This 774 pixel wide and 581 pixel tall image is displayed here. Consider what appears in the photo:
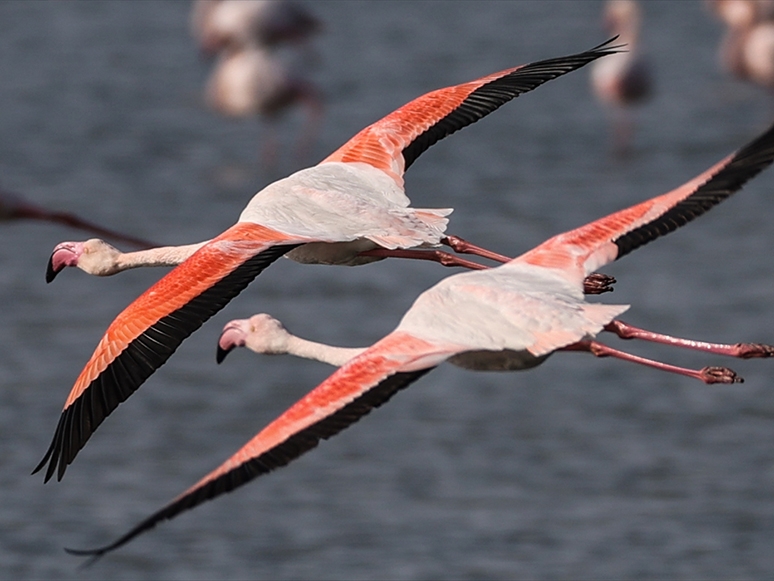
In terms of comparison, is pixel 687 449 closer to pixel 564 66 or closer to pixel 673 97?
pixel 564 66

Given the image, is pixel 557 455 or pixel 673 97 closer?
pixel 557 455

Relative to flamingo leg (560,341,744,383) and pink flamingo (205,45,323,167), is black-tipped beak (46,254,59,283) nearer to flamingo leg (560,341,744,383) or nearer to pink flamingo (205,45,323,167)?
flamingo leg (560,341,744,383)

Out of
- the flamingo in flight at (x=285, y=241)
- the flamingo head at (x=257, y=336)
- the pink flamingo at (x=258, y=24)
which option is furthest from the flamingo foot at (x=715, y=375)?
the pink flamingo at (x=258, y=24)

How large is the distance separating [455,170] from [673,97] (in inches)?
255

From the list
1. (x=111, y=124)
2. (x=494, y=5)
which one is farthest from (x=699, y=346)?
(x=494, y=5)

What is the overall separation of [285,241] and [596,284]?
148cm

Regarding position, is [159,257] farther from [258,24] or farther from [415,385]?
[258,24]

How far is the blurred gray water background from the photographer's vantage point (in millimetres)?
15312

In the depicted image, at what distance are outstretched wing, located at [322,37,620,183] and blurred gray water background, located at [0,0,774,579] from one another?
556 centimetres

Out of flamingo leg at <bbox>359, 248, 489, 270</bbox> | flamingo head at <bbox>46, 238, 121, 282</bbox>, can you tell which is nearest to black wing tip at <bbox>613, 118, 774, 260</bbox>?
flamingo leg at <bbox>359, 248, 489, 270</bbox>

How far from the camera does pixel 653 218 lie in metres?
8.09

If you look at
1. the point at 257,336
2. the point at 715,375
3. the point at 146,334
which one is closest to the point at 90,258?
the point at 257,336

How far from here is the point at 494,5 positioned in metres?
40.0

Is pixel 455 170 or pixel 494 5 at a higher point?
pixel 494 5
